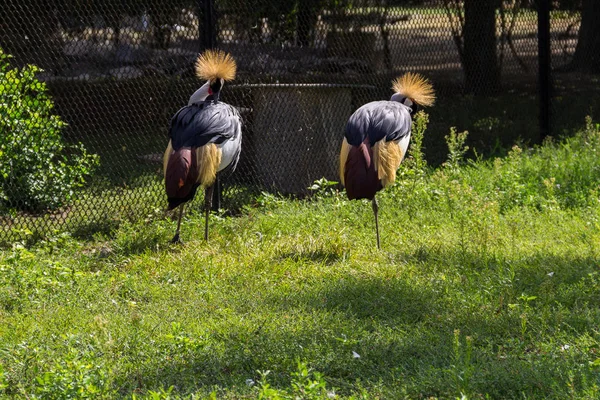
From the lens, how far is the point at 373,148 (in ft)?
21.7

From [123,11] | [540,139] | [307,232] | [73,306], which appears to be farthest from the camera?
[540,139]

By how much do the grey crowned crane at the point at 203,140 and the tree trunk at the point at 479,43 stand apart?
4043 mm

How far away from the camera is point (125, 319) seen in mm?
5090

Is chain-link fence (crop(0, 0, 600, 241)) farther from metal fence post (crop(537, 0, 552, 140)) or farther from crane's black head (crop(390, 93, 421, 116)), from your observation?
crane's black head (crop(390, 93, 421, 116))

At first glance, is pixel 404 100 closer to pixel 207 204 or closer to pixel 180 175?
pixel 207 204

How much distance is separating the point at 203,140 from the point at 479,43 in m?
4.91

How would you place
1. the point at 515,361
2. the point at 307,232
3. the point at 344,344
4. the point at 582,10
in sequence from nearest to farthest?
the point at 515,361
the point at 344,344
the point at 307,232
the point at 582,10

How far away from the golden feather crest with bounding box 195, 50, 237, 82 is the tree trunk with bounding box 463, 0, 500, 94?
397 centimetres

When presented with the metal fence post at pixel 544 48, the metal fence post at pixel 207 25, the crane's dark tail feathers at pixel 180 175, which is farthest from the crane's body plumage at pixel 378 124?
the metal fence post at pixel 544 48

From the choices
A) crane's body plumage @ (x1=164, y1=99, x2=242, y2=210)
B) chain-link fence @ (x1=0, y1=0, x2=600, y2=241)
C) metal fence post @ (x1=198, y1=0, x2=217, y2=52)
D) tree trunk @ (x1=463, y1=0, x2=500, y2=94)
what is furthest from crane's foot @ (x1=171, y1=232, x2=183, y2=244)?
tree trunk @ (x1=463, y1=0, x2=500, y2=94)

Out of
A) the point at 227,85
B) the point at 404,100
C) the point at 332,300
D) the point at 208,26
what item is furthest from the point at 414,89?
the point at 332,300

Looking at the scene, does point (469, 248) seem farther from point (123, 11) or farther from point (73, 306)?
point (123, 11)

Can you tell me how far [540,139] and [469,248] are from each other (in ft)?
13.7

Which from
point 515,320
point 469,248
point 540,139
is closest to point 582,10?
point 540,139
